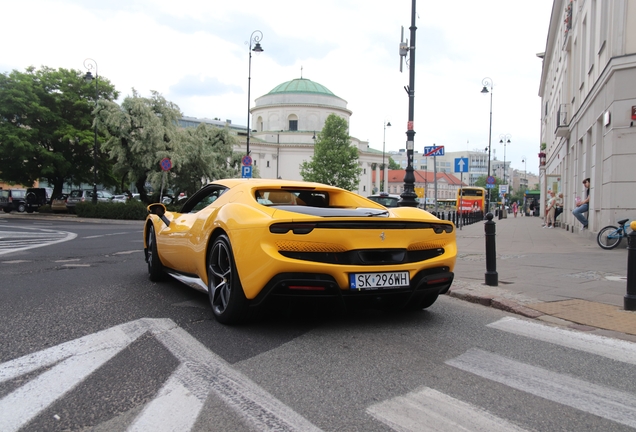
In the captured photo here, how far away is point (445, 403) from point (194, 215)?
11.3 feet

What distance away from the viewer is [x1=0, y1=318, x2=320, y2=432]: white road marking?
245 cm

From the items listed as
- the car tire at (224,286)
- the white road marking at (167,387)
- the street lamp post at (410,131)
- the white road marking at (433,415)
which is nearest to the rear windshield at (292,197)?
the car tire at (224,286)

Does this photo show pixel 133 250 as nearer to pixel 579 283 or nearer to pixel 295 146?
pixel 579 283

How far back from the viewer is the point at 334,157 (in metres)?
67.8

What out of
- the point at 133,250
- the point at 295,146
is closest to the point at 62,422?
the point at 133,250

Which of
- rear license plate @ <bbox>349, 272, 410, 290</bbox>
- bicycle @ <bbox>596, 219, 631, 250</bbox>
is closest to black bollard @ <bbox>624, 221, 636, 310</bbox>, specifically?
rear license plate @ <bbox>349, 272, 410, 290</bbox>

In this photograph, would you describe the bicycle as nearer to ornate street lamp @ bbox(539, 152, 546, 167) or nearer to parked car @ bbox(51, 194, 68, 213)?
parked car @ bbox(51, 194, 68, 213)

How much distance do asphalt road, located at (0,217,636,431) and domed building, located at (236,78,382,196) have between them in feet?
287

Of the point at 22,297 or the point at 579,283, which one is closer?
the point at 22,297

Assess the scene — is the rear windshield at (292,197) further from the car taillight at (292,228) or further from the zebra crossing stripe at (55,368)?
the zebra crossing stripe at (55,368)

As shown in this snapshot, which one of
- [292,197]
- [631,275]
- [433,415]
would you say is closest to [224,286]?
[292,197]

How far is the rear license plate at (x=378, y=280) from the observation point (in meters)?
3.82

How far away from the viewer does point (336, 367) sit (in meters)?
3.21

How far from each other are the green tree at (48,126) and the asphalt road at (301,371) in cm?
3071
